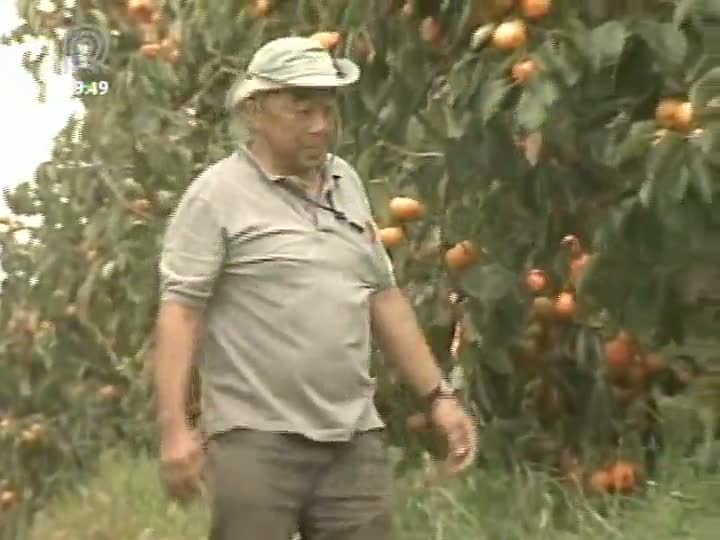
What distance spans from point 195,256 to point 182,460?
0.98 feet

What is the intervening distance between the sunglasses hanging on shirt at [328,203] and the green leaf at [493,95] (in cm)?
41

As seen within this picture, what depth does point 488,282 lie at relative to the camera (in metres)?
3.44

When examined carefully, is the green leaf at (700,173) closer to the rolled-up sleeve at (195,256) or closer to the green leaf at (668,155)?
the green leaf at (668,155)

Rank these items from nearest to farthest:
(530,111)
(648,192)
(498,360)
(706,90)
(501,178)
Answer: (706,90)
(648,192)
(530,111)
(501,178)
(498,360)

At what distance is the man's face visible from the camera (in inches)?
99.6

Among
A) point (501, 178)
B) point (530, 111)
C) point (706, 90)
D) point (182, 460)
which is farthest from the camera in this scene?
point (501, 178)

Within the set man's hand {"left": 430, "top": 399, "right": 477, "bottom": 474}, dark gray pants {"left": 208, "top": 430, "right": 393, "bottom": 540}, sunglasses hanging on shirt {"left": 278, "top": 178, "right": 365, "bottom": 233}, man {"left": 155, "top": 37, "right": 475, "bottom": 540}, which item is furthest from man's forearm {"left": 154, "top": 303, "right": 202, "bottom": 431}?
man's hand {"left": 430, "top": 399, "right": 477, "bottom": 474}

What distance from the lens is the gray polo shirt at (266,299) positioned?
8.21 ft

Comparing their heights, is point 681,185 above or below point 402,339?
above

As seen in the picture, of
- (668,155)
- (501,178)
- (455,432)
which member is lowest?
(455,432)

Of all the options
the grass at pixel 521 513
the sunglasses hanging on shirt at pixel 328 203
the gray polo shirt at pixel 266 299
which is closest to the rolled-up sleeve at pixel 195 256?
the gray polo shirt at pixel 266 299

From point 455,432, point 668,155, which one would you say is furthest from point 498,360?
point 668,155

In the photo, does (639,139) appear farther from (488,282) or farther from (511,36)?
(488,282)

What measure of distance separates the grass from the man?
935mm
